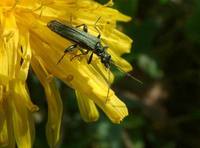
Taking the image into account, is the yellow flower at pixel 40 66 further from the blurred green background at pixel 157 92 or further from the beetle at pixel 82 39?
the blurred green background at pixel 157 92

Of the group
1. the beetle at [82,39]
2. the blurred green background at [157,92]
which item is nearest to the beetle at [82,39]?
the beetle at [82,39]

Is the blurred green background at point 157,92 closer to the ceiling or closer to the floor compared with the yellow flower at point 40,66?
closer to the floor

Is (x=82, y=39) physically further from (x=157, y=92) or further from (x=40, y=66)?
(x=157, y=92)

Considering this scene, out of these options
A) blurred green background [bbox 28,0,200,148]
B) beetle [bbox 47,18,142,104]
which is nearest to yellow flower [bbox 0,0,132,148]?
beetle [bbox 47,18,142,104]

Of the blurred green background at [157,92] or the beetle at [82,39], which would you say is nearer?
the beetle at [82,39]

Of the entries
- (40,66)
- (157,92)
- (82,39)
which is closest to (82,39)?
(82,39)

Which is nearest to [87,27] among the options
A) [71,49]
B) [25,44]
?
[71,49]

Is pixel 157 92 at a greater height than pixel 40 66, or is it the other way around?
pixel 40 66
